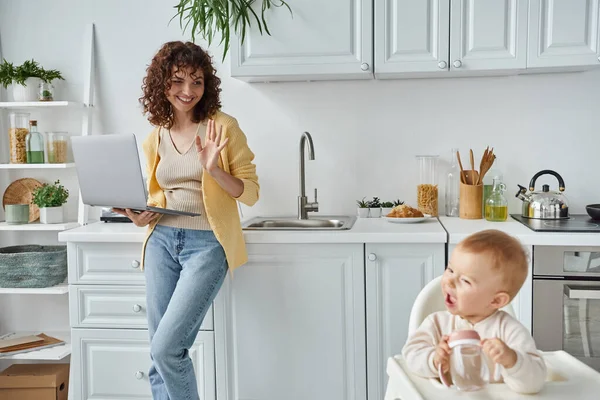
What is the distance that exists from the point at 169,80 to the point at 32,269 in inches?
45.6

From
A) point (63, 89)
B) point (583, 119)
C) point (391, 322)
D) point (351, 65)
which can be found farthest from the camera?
point (63, 89)

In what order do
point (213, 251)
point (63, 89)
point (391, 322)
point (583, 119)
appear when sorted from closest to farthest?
point (213, 251) → point (391, 322) → point (583, 119) → point (63, 89)

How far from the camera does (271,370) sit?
248 cm

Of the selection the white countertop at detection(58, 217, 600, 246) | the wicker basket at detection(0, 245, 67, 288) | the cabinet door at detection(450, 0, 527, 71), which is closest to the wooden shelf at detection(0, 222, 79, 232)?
the wicker basket at detection(0, 245, 67, 288)

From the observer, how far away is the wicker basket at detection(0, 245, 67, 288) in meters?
2.77

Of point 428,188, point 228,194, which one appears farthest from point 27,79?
point 428,188

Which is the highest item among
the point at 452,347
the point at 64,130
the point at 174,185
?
the point at 64,130

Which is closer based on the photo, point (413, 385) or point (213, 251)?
point (413, 385)

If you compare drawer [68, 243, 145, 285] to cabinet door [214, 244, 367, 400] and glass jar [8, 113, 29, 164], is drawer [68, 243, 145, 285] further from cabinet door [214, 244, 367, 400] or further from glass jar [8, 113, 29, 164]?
glass jar [8, 113, 29, 164]

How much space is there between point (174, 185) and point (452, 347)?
1346mm

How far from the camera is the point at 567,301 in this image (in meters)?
2.29

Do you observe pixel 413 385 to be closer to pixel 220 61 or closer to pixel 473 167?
pixel 473 167

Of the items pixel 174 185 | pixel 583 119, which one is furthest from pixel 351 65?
pixel 583 119

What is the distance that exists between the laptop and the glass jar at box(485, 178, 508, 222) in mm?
1236
